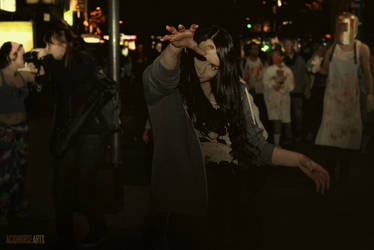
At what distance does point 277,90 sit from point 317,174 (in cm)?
951

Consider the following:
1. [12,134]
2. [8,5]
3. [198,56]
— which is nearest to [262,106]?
[8,5]

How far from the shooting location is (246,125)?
4.02 m

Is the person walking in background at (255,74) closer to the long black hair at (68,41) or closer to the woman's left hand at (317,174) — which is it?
the long black hair at (68,41)

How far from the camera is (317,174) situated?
362cm

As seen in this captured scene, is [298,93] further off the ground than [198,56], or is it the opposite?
[198,56]

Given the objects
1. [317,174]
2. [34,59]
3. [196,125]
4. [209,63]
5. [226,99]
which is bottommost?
[317,174]

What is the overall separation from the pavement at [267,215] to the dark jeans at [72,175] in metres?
0.35

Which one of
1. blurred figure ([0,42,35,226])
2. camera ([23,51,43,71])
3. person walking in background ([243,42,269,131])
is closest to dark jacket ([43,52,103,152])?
camera ([23,51,43,71])

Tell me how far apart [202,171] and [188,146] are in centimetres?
17

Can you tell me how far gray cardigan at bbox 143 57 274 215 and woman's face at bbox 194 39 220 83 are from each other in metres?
0.40

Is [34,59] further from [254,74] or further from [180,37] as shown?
[254,74]

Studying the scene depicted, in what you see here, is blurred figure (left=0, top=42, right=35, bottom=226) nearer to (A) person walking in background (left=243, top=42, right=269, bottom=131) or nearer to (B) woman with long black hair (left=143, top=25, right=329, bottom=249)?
(B) woman with long black hair (left=143, top=25, right=329, bottom=249)

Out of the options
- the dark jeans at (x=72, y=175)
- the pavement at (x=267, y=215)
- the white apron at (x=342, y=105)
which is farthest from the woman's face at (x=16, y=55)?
the white apron at (x=342, y=105)

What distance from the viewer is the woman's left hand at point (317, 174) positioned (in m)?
3.60
